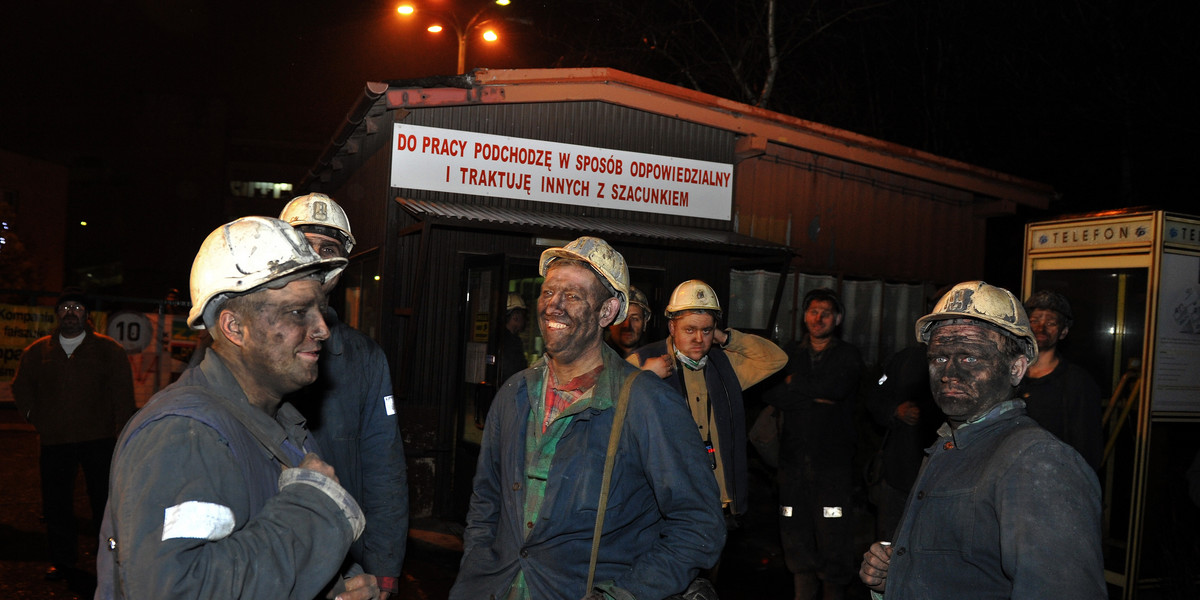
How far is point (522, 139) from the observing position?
10414mm

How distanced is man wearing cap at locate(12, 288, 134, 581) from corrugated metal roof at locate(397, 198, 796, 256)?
3.12 metres

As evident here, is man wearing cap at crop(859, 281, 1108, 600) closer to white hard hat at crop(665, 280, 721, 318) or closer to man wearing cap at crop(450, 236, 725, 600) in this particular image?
man wearing cap at crop(450, 236, 725, 600)

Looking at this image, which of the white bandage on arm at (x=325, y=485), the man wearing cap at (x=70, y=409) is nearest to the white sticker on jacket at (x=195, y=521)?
the white bandage on arm at (x=325, y=485)

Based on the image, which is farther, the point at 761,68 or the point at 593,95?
the point at 761,68

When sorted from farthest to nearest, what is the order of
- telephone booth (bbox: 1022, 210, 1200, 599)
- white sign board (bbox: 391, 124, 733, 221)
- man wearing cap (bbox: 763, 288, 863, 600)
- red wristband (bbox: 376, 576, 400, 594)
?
white sign board (bbox: 391, 124, 733, 221)
telephone booth (bbox: 1022, 210, 1200, 599)
man wearing cap (bbox: 763, 288, 863, 600)
red wristband (bbox: 376, 576, 400, 594)

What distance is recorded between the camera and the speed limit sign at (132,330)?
1470 centimetres

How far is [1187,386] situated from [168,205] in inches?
1719

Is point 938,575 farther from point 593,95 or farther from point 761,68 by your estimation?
point 761,68

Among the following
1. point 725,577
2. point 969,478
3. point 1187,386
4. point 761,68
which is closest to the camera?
point 969,478

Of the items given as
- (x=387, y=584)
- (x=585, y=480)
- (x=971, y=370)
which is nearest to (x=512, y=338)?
(x=387, y=584)

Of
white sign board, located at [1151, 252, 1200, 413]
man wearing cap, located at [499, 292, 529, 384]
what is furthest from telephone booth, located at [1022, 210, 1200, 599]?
man wearing cap, located at [499, 292, 529, 384]

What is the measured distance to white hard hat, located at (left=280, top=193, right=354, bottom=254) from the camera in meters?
3.83

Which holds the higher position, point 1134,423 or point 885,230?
point 885,230

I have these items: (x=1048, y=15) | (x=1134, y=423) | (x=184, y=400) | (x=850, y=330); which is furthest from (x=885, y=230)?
(x=184, y=400)
